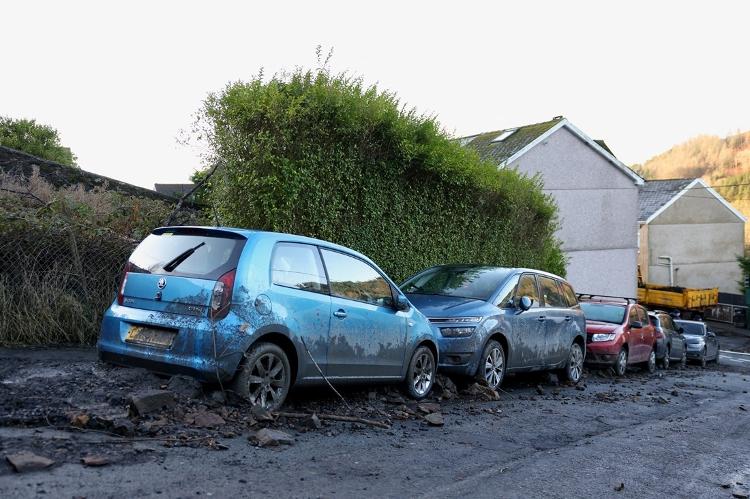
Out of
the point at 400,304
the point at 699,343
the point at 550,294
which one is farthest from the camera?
the point at 699,343

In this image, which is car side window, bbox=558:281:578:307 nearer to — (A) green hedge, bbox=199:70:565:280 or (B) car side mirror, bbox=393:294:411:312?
(A) green hedge, bbox=199:70:565:280

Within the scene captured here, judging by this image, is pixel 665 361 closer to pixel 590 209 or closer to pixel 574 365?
pixel 574 365

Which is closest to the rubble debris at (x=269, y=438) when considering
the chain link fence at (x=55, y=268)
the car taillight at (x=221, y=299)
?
the car taillight at (x=221, y=299)

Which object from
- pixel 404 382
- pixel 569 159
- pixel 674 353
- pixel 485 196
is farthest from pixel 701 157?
pixel 404 382

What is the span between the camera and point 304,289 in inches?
286

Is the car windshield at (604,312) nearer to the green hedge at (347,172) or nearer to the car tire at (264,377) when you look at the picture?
the green hedge at (347,172)

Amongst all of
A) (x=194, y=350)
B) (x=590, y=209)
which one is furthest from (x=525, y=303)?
(x=590, y=209)

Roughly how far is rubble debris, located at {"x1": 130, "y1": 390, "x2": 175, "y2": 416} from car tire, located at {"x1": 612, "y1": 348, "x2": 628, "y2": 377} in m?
11.0

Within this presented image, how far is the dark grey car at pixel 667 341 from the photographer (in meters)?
18.7

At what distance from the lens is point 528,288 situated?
11.6 metres

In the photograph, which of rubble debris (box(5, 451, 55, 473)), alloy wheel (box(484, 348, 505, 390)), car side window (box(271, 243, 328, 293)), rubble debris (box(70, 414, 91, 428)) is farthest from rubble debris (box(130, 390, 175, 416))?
alloy wheel (box(484, 348, 505, 390))

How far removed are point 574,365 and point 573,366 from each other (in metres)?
0.06

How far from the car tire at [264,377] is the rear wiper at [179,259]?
1.07m

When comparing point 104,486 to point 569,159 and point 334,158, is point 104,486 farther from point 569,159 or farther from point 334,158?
point 569,159
